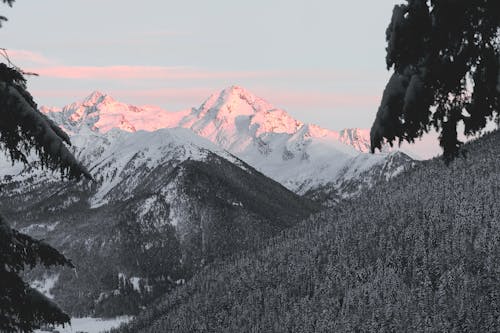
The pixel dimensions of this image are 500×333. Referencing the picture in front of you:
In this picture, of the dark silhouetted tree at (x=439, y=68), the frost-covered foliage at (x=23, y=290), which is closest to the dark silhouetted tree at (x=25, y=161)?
the frost-covered foliage at (x=23, y=290)

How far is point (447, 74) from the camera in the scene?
43.4 ft

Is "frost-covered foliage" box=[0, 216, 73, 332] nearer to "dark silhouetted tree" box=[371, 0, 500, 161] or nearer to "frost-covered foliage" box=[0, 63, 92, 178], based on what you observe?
"frost-covered foliage" box=[0, 63, 92, 178]

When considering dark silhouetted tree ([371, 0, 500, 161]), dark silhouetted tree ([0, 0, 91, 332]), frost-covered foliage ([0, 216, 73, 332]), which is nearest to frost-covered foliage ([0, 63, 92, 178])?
dark silhouetted tree ([0, 0, 91, 332])

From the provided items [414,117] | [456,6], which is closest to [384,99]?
[414,117]

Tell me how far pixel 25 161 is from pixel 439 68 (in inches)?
359

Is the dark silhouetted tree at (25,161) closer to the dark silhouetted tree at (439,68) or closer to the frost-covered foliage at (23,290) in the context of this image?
the frost-covered foliage at (23,290)

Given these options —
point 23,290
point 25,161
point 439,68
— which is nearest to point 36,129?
point 25,161

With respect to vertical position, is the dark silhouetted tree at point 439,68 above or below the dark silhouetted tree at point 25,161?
above

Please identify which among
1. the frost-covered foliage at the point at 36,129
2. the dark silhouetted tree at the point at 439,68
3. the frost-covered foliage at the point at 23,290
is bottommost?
the frost-covered foliage at the point at 23,290

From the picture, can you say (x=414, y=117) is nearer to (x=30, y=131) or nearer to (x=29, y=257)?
(x=30, y=131)

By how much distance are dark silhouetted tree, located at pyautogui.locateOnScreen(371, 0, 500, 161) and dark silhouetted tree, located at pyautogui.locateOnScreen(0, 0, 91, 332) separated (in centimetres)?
605

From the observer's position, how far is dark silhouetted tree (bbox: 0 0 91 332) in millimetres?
14070

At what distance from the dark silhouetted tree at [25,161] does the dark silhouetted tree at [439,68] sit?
605 cm

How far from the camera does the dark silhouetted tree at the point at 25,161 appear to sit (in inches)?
554
